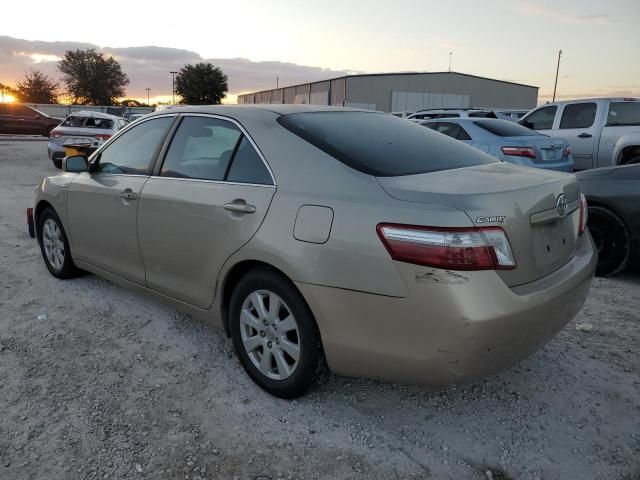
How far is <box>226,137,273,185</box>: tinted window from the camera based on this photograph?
2.87 metres

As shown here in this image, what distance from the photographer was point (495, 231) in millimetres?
2230

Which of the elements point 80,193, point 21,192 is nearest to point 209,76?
point 21,192

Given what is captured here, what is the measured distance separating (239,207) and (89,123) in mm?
13936

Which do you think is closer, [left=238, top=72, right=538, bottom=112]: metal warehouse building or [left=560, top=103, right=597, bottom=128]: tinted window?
[left=560, top=103, right=597, bottom=128]: tinted window

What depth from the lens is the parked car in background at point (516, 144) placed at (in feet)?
26.1

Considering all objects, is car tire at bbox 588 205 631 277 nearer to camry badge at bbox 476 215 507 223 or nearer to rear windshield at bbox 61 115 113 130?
camry badge at bbox 476 215 507 223

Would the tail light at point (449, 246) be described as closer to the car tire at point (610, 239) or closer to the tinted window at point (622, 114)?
the car tire at point (610, 239)

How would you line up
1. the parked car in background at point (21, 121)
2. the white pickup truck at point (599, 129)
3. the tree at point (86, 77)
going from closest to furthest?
the white pickup truck at point (599, 129) < the parked car in background at point (21, 121) < the tree at point (86, 77)

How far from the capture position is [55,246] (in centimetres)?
481

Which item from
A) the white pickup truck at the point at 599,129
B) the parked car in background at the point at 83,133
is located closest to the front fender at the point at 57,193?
the white pickup truck at the point at 599,129

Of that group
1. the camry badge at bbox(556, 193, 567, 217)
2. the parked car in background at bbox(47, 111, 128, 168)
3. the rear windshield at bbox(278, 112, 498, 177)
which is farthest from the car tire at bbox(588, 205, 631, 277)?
the parked car in background at bbox(47, 111, 128, 168)

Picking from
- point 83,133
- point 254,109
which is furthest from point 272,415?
point 83,133

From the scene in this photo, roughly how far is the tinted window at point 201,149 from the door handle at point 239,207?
0.26m

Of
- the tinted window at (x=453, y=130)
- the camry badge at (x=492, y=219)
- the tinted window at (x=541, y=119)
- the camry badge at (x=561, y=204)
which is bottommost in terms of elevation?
the camry badge at (x=492, y=219)
